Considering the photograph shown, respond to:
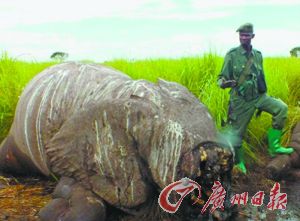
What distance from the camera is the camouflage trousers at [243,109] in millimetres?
5348

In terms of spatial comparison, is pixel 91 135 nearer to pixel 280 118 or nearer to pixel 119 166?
pixel 119 166

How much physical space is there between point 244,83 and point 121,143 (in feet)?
6.17

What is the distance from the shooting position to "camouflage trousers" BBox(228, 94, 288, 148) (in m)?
5.35

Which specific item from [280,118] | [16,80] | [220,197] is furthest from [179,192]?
[16,80]

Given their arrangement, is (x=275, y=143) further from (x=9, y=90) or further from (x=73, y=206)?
(x=9, y=90)

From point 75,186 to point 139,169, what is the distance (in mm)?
610

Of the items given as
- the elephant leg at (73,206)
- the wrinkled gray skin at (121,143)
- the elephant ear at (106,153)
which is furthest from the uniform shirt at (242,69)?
the elephant leg at (73,206)

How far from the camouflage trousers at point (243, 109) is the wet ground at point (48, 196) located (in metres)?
0.50

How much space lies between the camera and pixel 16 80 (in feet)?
24.1

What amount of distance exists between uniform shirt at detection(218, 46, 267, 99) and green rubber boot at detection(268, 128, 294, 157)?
2.42 feet

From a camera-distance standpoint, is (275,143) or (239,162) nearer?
(239,162)

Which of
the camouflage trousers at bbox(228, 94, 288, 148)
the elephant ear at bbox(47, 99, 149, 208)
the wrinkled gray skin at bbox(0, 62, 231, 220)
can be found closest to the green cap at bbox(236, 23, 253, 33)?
the camouflage trousers at bbox(228, 94, 288, 148)

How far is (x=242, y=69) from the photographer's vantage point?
522cm

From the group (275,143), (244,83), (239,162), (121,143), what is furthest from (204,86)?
(121,143)
